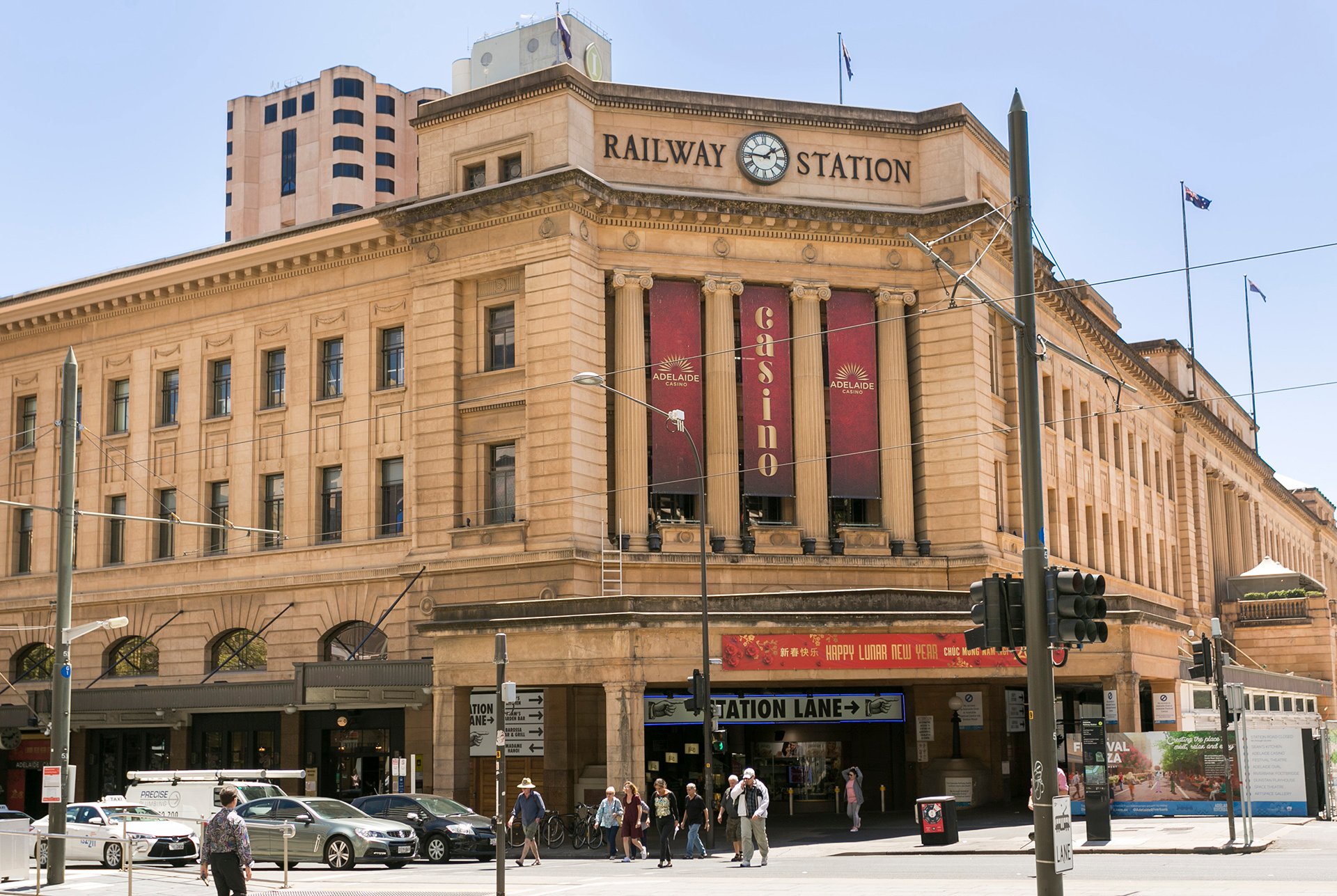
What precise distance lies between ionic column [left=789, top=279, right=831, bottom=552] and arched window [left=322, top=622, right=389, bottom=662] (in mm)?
13257

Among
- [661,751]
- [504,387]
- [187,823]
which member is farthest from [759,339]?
[187,823]

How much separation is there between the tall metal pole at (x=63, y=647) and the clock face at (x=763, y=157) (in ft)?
73.1

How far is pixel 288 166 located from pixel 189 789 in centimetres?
8409

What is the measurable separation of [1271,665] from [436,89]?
76.7m

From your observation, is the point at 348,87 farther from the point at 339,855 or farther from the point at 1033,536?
the point at 1033,536

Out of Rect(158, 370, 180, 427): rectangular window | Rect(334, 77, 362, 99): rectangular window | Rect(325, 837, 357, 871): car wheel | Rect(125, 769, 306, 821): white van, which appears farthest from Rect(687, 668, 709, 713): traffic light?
Rect(334, 77, 362, 99): rectangular window

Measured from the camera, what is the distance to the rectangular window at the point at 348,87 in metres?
110

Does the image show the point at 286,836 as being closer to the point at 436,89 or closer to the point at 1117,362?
the point at 1117,362

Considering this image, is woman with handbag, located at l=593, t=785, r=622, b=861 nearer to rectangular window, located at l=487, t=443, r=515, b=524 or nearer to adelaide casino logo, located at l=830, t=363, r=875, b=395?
rectangular window, located at l=487, t=443, r=515, b=524

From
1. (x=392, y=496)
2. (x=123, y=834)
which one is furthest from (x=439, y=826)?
(x=392, y=496)

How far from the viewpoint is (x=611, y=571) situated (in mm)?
41250

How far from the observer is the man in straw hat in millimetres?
31438

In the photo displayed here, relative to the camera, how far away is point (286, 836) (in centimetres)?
2600

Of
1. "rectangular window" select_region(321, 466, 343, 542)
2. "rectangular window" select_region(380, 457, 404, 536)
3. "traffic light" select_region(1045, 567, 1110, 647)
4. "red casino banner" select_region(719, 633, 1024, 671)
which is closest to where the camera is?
"traffic light" select_region(1045, 567, 1110, 647)
